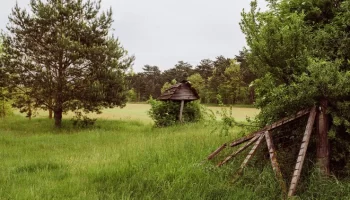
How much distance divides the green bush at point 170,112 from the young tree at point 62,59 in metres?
2.11

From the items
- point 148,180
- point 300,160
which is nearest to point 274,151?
point 300,160

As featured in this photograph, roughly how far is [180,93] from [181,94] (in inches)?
3.5

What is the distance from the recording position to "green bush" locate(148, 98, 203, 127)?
17984mm

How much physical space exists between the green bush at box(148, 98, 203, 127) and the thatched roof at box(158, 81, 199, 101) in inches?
26.1

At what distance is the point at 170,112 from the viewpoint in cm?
1856

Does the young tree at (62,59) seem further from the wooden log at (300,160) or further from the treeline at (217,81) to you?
the treeline at (217,81)

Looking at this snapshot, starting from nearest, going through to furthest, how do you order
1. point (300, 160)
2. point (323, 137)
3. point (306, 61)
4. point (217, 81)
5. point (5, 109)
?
point (300, 160), point (323, 137), point (306, 61), point (5, 109), point (217, 81)

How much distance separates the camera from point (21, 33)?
16797mm

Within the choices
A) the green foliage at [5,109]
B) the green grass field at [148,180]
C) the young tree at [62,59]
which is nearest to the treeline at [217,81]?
the green foliage at [5,109]

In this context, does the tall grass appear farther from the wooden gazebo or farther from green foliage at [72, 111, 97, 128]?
green foliage at [72, 111, 97, 128]

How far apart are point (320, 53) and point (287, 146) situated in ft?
6.76

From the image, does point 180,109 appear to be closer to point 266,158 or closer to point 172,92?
point 172,92

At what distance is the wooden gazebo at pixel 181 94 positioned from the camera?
17.7m

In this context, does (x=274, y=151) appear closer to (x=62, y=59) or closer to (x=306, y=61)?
(x=306, y=61)
